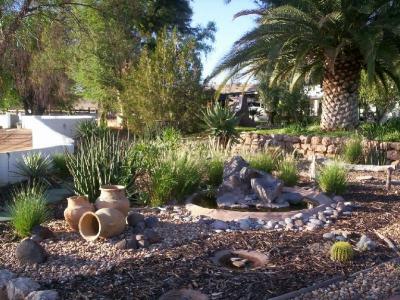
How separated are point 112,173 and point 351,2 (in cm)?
944

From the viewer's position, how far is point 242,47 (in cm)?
1428

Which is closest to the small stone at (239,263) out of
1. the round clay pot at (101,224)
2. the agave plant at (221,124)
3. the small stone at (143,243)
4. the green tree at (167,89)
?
the small stone at (143,243)

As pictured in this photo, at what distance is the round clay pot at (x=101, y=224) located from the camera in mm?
5703

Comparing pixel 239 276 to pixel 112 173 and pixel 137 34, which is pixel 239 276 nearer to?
pixel 112 173

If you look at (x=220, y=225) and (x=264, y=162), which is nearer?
(x=220, y=225)

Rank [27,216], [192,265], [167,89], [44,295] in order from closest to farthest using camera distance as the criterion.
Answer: [44,295], [192,265], [27,216], [167,89]

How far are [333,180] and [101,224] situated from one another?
4493mm

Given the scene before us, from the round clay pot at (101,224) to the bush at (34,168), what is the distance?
4273 mm

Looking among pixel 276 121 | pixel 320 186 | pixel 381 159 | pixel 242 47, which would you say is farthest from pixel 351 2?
pixel 276 121

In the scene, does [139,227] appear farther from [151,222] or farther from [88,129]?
[88,129]

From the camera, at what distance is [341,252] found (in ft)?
16.6

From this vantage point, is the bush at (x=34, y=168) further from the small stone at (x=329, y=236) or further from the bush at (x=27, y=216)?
the small stone at (x=329, y=236)

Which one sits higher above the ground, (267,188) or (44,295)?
(267,188)

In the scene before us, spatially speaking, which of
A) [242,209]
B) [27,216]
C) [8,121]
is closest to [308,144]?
[242,209]
